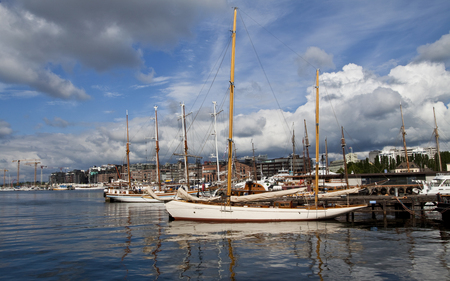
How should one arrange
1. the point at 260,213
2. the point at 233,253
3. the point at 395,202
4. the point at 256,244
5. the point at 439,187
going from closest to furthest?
the point at 233,253 → the point at 256,244 → the point at 260,213 → the point at 395,202 → the point at 439,187

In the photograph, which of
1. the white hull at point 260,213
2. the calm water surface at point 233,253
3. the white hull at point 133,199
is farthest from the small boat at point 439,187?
the white hull at point 133,199

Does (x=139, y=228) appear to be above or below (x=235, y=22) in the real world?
below

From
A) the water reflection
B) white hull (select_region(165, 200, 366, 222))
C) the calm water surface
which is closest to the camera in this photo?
the calm water surface

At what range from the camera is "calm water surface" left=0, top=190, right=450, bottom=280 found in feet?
52.3

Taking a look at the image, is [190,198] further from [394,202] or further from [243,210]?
[394,202]

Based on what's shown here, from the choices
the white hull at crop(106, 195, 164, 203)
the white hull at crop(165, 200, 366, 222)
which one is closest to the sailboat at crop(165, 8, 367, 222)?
the white hull at crop(165, 200, 366, 222)

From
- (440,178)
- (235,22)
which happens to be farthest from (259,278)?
(440,178)

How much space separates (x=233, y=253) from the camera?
66.1ft

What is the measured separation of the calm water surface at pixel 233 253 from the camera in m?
16.0

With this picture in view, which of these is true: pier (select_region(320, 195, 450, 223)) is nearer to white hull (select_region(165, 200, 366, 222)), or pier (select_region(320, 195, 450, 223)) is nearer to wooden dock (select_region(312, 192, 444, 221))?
wooden dock (select_region(312, 192, 444, 221))

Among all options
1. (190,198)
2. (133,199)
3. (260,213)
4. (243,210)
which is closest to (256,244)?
(243,210)

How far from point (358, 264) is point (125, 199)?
238ft

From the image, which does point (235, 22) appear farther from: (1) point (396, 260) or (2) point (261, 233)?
(1) point (396, 260)

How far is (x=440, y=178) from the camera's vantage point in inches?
2025
